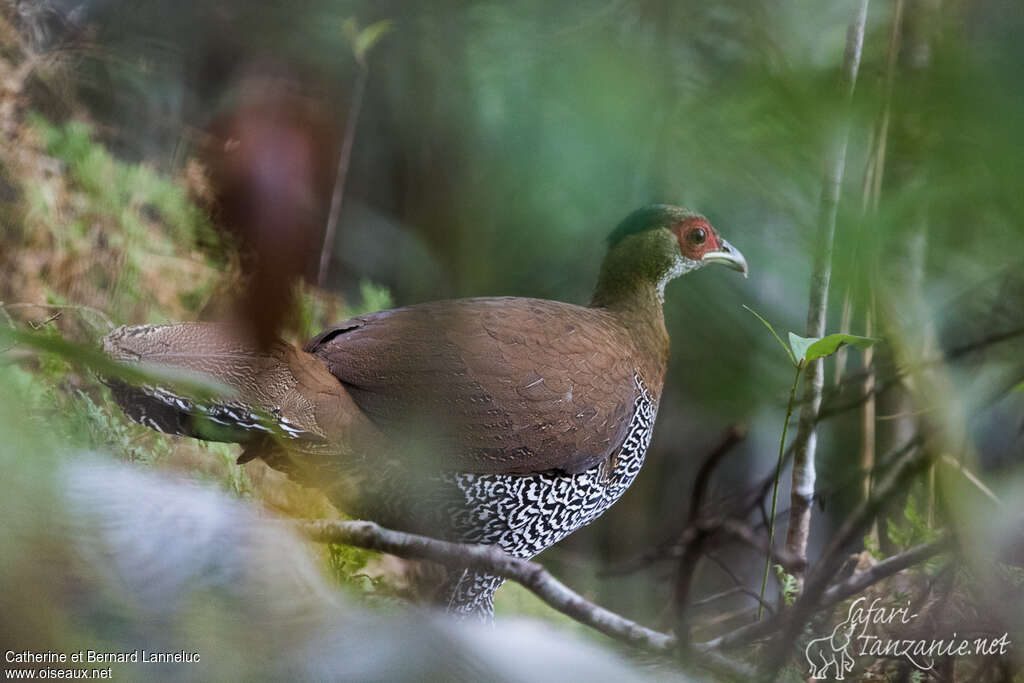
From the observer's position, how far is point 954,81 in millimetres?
266

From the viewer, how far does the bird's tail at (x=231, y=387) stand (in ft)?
1.93

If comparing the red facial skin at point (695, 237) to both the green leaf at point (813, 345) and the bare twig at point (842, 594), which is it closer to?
the green leaf at point (813, 345)

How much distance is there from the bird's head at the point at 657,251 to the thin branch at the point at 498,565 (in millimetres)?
255

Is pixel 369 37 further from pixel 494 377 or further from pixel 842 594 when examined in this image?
pixel 842 594

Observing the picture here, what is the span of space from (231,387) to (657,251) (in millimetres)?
578

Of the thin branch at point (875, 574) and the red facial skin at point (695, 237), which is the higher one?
the red facial skin at point (695, 237)

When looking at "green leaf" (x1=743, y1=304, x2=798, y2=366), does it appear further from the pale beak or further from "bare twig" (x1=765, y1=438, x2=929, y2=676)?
"bare twig" (x1=765, y1=438, x2=929, y2=676)

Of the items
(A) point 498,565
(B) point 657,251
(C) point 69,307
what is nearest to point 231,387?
(A) point 498,565

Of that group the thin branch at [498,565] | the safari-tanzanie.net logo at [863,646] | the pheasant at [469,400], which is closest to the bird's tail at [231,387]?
the pheasant at [469,400]

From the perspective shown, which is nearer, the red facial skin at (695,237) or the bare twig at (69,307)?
the red facial skin at (695,237)

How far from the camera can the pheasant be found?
Answer: 0.65 metres

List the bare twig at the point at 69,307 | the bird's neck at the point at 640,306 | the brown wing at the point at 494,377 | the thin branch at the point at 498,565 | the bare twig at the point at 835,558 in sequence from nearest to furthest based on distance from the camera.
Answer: the bare twig at the point at 835,558
the thin branch at the point at 498,565
the brown wing at the point at 494,377
the bare twig at the point at 69,307
the bird's neck at the point at 640,306

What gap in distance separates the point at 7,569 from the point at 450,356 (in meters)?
0.52

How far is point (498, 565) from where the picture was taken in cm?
56
